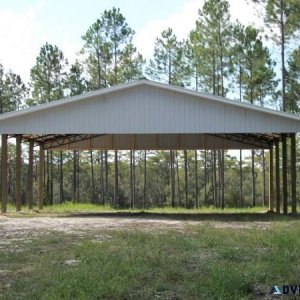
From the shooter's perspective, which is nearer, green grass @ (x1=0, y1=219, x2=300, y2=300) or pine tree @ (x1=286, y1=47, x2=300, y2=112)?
green grass @ (x1=0, y1=219, x2=300, y2=300)

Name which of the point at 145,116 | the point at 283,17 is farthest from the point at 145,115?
the point at 283,17

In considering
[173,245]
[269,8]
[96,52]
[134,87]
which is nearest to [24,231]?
[173,245]

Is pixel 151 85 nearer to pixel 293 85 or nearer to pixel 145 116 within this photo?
pixel 145 116

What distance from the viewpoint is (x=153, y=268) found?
25.4 ft

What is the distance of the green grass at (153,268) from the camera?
6.55 m

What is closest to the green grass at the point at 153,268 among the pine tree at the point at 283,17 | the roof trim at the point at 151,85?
the roof trim at the point at 151,85

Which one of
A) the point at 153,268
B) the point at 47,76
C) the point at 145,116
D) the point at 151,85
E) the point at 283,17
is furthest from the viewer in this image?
the point at 47,76

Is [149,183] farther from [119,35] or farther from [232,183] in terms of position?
[119,35]

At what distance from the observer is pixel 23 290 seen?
6.68 m

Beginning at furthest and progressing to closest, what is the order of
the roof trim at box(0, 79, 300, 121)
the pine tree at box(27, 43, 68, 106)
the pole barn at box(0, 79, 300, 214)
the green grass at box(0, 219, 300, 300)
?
the pine tree at box(27, 43, 68, 106) → the pole barn at box(0, 79, 300, 214) → the roof trim at box(0, 79, 300, 121) → the green grass at box(0, 219, 300, 300)

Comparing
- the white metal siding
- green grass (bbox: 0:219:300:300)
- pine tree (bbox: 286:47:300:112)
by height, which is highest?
pine tree (bbox: 286:47:300:112)

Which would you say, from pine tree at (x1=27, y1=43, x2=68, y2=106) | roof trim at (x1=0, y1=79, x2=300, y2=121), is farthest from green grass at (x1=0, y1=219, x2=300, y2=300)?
pine tree at (x1=27, y1=43, x2=68, y2=106)

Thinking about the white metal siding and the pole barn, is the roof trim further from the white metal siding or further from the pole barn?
the white metal siding

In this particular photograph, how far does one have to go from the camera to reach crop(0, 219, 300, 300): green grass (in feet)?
21.5
